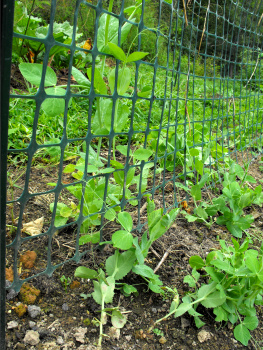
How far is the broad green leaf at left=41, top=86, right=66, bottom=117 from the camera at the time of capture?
2.57 ft

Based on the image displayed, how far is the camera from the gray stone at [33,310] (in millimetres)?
837

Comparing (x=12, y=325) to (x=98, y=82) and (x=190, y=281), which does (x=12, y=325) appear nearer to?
(x=190, y=281)

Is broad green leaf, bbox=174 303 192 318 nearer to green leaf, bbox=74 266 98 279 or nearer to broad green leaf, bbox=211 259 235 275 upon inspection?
broad green leaf, bbox=211 259 235 275

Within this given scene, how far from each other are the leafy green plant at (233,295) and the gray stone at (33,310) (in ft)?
1.15

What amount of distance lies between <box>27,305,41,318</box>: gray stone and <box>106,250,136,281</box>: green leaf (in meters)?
0.23

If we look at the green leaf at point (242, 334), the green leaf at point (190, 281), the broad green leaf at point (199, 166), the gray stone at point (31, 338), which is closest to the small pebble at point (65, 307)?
the gray stone at point (31, 338)

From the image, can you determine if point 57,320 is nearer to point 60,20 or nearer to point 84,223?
point 84,223

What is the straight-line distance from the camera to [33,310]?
843mm

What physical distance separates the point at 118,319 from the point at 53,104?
0.62 metres

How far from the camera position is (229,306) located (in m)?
0.95

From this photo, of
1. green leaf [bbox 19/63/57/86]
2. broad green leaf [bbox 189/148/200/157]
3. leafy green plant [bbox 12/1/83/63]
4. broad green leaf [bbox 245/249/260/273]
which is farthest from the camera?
leafy green plant [bbox 12/1/83/63]

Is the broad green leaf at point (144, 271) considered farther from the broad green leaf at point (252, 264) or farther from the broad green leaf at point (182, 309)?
the broad green leaf at point (252, 264)

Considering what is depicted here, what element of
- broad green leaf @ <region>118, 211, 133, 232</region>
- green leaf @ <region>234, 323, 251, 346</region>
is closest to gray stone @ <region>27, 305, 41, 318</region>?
broad green leaf @ <region>118, 211, 133, 232</region>

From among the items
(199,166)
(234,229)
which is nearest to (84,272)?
(234,229)
